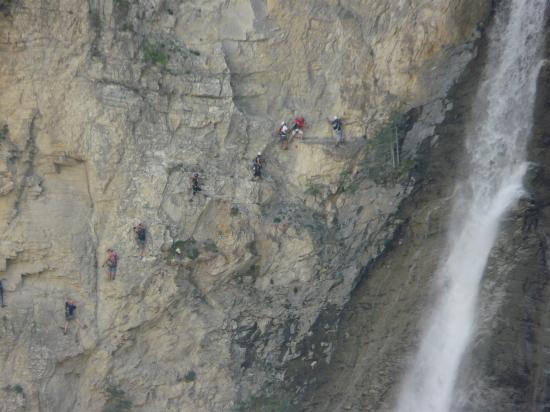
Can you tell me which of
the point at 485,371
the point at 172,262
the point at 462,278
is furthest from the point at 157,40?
the point at 485,371

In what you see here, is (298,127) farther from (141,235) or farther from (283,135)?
(141,235)

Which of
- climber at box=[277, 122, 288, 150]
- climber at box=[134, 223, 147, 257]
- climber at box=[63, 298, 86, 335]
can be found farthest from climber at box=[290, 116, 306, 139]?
climber at box=[63, 298, 86, 335]

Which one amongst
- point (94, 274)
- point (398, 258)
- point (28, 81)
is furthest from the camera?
point (398, 258)

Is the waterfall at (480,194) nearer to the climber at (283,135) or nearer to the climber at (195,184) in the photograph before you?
the climber at (283,135)

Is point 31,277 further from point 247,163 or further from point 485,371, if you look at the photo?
point 485,371

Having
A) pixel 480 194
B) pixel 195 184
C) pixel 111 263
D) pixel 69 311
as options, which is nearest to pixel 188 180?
pixel 195 184

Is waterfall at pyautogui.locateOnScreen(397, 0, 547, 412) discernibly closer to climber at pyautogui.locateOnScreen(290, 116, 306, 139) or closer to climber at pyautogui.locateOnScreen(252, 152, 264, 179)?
climber at pyautogui.locateOnScreen(290, 116, 306, 139)

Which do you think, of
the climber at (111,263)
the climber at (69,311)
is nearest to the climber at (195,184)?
the climber at (111,263)
